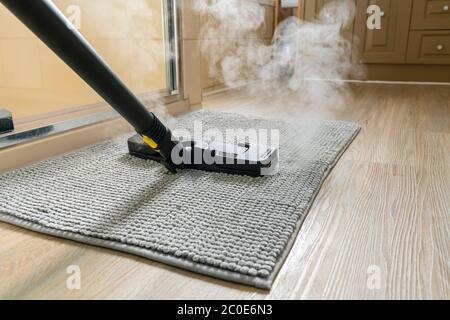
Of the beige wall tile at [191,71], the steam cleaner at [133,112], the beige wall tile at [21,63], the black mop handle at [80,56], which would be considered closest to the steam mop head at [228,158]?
the steam cleaner at [133,112]

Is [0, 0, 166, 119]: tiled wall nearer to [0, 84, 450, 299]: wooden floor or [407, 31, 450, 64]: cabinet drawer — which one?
[0, 84, 450, 299]: wooden floor

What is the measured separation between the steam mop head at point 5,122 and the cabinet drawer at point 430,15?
2472mm

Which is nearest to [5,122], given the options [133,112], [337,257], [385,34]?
[133,112]

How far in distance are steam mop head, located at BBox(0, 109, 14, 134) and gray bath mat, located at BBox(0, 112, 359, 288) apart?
103mm

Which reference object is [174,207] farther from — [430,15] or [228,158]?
[430,15]

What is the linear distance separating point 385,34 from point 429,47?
0.29m

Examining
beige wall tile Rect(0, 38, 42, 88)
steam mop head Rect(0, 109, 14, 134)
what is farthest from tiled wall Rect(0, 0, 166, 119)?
steam mop head Rect(0, 109, 14, 134)

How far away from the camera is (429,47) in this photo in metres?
2.51

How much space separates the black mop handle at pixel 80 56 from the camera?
0.51 meters

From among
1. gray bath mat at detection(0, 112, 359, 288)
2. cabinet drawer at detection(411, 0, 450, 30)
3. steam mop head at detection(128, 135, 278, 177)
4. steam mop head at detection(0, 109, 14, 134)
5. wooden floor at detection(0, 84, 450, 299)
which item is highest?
cabinet drawer at detection(411, 0, 450, 30)

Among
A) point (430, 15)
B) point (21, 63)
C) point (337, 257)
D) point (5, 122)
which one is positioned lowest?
point (337, 257)

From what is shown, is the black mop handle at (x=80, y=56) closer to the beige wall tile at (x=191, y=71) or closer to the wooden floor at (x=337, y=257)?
the wooden floor at (x=337, y=257)

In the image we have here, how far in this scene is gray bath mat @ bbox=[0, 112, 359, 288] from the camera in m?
0.53
